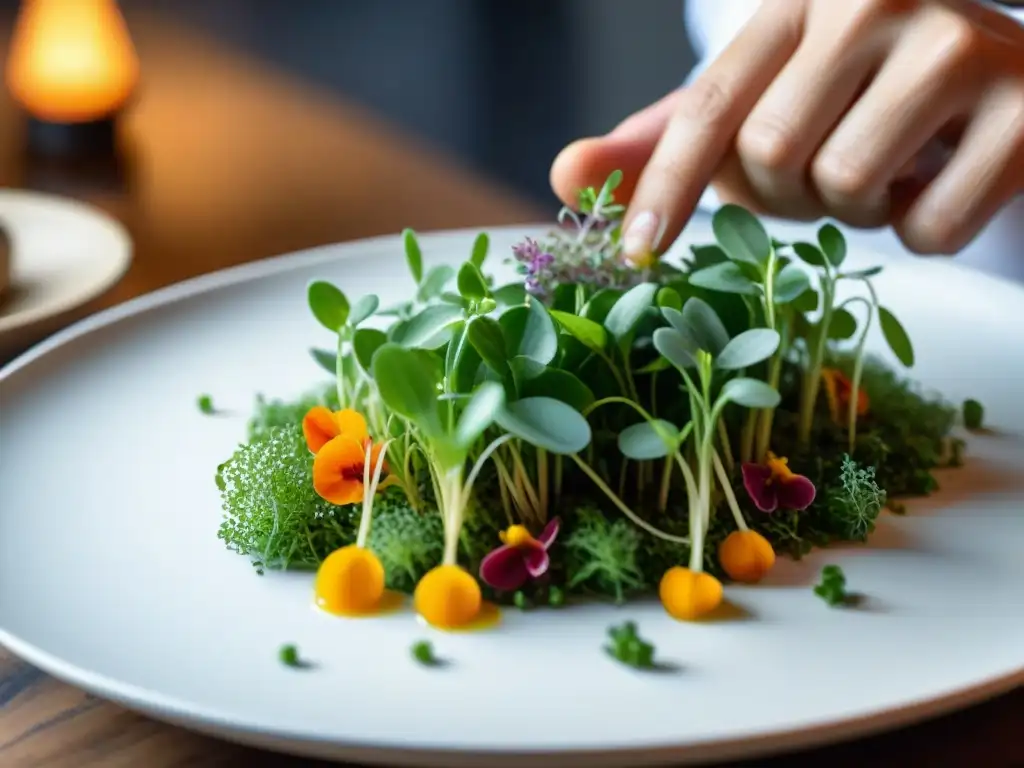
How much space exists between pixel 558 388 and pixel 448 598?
0.13 metres

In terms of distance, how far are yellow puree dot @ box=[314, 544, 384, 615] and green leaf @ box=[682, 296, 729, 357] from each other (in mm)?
199

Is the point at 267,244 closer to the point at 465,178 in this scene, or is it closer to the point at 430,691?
the point at 465,178

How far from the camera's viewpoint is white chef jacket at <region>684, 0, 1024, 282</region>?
1.08 meters

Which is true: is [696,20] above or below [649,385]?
above

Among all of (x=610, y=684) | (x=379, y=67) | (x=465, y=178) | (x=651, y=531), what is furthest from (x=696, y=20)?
(x=379, y=67)

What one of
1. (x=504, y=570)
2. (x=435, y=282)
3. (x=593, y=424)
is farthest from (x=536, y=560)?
(x=435, y=282)

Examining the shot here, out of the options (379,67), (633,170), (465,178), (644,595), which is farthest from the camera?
(379,67)

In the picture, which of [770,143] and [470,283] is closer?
[470,283]

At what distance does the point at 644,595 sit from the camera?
1.91 ft

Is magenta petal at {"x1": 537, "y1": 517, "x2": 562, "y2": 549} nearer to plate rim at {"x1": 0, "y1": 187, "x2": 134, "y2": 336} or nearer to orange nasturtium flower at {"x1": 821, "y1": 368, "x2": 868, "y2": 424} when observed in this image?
Result: orange nasturtium flower at {"x1": 821, "y1": 368, "x2": 868, "y2": 424}

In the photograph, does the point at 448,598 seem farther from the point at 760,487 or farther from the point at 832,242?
the point at 832,242

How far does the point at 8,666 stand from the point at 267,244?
0.65 meters

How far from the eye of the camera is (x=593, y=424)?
68cm

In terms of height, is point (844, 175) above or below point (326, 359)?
above
